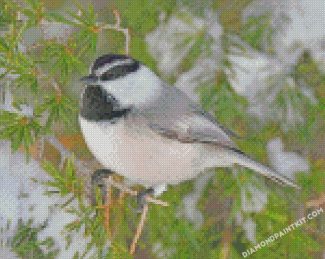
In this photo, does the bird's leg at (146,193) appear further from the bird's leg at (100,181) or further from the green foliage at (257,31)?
the green foliage at (257,31)

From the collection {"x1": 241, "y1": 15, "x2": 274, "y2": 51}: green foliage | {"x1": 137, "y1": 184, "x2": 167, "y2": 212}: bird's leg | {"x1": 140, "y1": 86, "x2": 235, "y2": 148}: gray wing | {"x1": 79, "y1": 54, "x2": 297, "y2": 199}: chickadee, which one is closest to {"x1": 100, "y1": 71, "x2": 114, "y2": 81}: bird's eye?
{"x1": 79, "y1": 54, "x2": 297, "y2": 199}: chickadee

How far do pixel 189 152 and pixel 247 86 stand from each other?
26 cm

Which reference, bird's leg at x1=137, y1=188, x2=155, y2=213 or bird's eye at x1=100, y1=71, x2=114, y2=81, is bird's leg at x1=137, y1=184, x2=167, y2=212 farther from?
bird's eye at x1=100, y1=71, x2=114, y2=81

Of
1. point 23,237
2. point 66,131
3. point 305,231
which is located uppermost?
point 66,131

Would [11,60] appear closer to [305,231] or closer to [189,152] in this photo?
[189,152]

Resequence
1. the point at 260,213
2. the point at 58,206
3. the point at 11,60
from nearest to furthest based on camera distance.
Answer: the point at 11,60 < the point at 58,206 < the point at 260,213

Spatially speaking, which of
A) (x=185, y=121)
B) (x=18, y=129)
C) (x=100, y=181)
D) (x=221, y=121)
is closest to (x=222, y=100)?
(x=221, y=121)

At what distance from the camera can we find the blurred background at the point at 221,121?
1.43m

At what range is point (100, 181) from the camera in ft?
4.64

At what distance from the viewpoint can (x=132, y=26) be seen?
5.44ft

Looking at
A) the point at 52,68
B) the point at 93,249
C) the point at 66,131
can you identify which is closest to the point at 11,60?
the point at 52,68

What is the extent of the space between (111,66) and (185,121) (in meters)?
0.20

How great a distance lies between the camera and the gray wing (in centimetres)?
136

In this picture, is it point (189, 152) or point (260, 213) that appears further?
point (260, 213)
